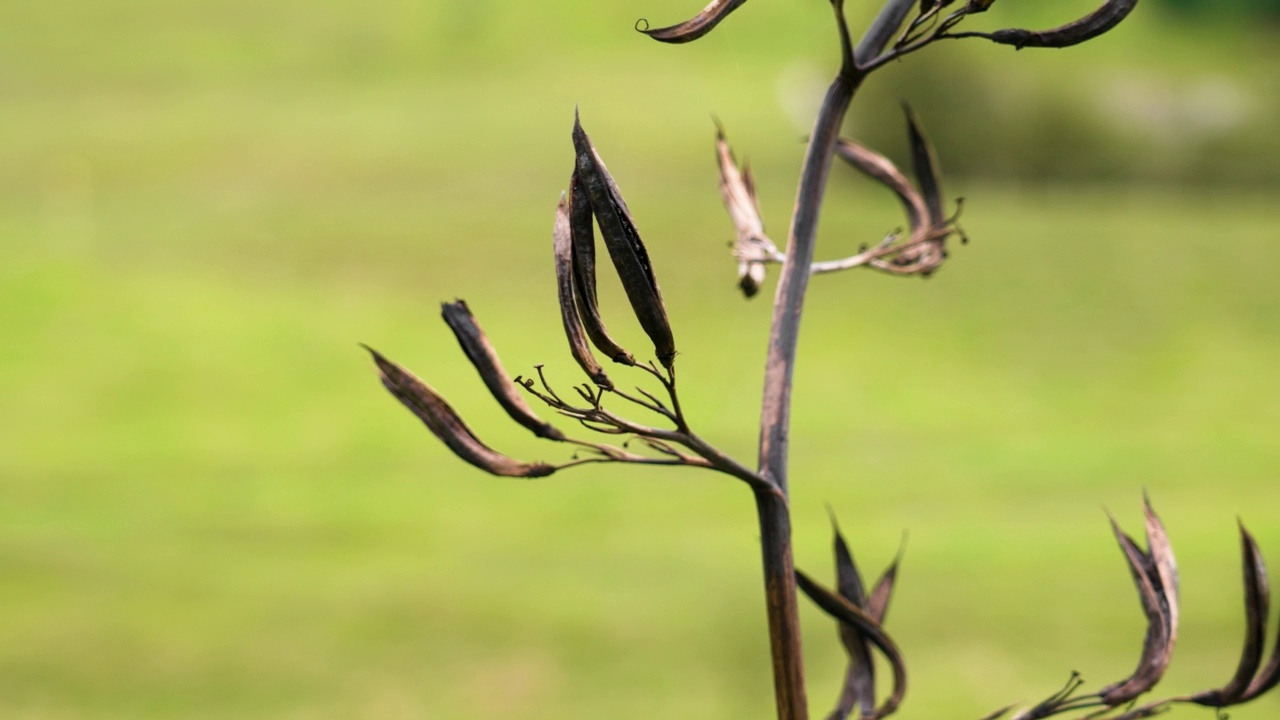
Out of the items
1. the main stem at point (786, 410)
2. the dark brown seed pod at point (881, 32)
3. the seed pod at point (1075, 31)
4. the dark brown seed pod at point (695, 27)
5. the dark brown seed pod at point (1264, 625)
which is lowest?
the dark brown seed pod at point (1264, 625)

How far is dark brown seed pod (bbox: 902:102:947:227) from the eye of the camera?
3.58 ft

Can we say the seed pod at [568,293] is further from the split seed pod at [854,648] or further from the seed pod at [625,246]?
the split seed pod at [854,648]

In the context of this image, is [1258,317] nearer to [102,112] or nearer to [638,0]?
[638,0]

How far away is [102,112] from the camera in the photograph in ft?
54.3

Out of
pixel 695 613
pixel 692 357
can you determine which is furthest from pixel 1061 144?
pixel 695 613

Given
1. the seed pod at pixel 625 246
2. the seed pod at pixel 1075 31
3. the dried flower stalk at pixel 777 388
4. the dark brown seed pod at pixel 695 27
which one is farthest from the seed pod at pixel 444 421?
the seed pod at pixel 1075 31

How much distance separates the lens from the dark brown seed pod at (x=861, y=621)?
2.77ft

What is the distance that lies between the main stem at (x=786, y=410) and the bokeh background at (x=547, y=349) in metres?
0.30

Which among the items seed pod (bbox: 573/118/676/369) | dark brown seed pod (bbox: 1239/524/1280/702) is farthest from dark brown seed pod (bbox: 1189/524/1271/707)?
seed pod (bbox: 573/118/676/369)

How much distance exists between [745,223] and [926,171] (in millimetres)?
196

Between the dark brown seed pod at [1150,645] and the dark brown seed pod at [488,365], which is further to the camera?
the dark brown seed pod at [1150,645]

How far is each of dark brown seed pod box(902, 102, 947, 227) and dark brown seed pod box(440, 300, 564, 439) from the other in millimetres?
453

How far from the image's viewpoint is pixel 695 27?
739 millimetres

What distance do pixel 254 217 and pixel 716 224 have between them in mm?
4151
